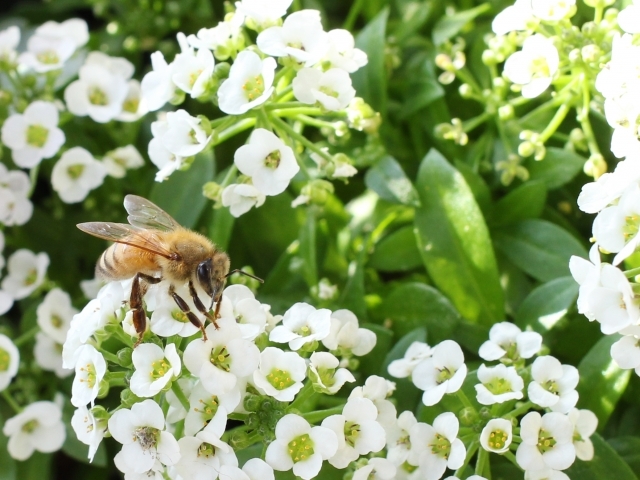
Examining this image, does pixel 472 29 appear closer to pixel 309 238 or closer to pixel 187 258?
pixel 309 238

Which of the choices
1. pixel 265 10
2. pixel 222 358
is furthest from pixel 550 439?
pixel 265 10

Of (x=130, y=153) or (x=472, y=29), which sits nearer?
(x=130, y=153)

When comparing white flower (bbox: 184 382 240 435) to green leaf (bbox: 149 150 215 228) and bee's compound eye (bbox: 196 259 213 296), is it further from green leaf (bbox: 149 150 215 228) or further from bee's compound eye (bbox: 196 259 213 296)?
green leaf (bbox: 149 150 215 228)

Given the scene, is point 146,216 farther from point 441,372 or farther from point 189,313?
point 441,372

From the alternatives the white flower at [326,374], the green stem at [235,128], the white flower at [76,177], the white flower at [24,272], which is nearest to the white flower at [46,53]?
the white flower at [76,177]

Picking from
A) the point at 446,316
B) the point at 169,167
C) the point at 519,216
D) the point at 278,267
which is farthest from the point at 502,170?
the point at 169,167

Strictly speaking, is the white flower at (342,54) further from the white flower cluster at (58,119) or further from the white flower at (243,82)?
the white flower cluster at (58,119)

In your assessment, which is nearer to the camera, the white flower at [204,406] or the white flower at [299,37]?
the white flower at [204,406]
